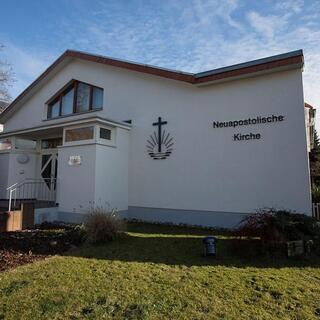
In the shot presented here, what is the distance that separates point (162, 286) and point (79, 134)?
7962 mm

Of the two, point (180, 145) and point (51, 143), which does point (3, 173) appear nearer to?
point (51, 143)

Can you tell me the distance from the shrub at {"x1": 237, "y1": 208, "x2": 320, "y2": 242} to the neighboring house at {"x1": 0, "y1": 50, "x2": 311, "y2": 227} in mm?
1848

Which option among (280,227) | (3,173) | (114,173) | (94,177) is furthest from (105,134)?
(280,227)

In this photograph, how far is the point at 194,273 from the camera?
5254mm

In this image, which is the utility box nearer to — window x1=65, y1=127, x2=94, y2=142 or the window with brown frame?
window x1=65, y1=127, x2=94, y2=142

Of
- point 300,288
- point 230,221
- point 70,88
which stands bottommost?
point 300,288

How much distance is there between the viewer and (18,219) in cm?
944

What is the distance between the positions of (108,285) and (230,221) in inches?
229

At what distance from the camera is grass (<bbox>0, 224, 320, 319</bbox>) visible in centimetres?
384

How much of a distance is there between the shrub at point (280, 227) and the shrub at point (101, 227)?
3167mm

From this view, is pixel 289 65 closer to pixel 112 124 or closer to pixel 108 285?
pixel 112 124

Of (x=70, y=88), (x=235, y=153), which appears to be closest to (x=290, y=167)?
(x=235, y=153)

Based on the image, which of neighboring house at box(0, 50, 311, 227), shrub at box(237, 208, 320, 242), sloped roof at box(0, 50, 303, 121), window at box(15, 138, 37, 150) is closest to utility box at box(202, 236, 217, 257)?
shrub at box(237, 208, 320, 242)

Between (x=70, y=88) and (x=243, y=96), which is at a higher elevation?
(x=70, y=88)
